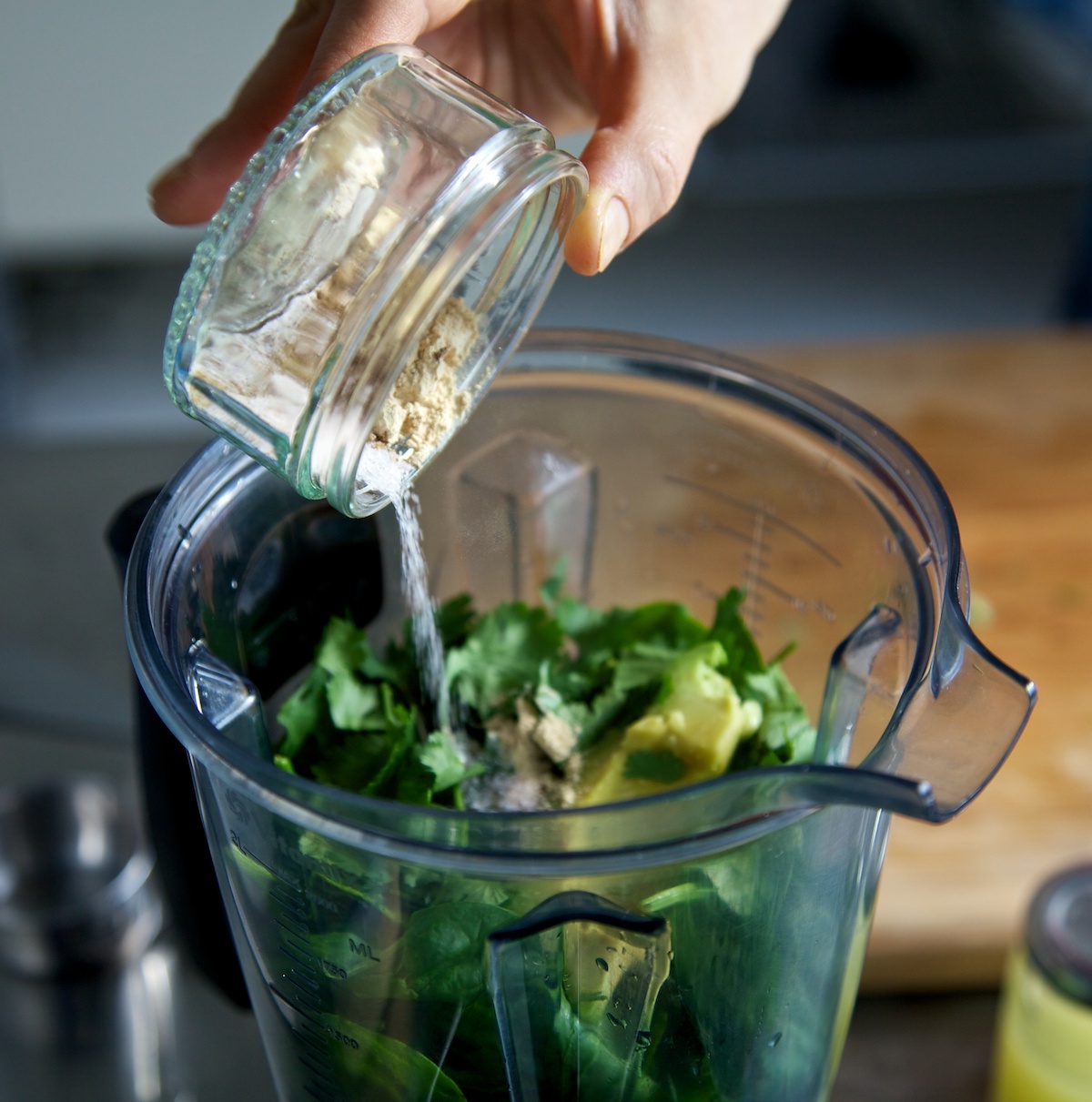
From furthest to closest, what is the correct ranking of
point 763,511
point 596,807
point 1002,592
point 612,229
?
1. point 1002,592
2. point 763,511
3. point 612,229
4. point 596,807

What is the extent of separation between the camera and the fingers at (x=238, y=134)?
1.85 ft

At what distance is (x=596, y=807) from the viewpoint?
361 millimetres

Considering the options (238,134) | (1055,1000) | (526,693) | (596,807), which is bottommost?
(1055,1000)

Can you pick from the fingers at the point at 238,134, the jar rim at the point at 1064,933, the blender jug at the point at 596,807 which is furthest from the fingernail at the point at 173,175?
the jar rim at the point at 1064,933

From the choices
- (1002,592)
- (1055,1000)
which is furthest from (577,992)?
(1002,592)

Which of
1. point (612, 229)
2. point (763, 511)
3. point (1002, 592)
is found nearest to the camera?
point (612, 229)

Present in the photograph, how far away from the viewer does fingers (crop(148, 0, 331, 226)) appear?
563 millimetres

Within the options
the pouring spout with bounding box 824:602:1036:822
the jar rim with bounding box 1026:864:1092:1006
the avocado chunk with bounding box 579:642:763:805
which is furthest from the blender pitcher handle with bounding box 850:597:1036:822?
the jar rim with bounding box 1026:864:1092:1006

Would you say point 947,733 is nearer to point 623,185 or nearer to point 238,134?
point 623,185

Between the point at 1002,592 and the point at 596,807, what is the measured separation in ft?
2.35

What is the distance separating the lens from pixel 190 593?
492 millimetres

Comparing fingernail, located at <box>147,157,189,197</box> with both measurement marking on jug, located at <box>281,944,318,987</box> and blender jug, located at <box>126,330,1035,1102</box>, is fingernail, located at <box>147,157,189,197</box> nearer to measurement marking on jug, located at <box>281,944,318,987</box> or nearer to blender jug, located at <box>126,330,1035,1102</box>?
blender jug, located at <box>126,330,1035,1102</box>

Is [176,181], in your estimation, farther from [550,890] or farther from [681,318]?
[681,318]

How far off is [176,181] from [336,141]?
194 mm
